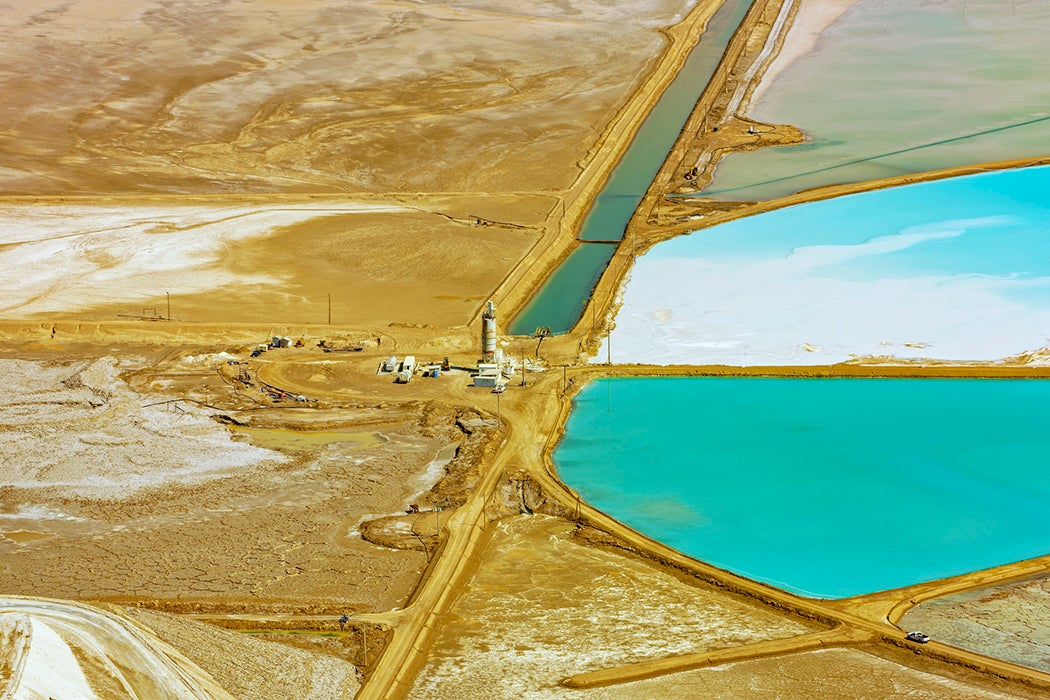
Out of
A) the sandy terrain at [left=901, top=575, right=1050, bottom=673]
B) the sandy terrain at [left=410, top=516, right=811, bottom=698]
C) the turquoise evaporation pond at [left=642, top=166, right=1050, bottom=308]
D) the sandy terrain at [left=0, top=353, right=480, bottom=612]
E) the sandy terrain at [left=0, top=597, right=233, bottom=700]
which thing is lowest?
the sandy terrain at [left=410, top=516, right=811, bottom=698]

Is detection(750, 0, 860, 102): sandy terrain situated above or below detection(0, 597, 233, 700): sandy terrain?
above

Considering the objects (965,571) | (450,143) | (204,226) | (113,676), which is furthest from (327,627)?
(450,143)

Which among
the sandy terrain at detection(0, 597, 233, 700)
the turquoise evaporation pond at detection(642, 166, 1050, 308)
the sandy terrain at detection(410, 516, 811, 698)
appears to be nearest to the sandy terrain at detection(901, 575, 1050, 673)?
the sandy terrain at detection(410, 516, 811, 698)

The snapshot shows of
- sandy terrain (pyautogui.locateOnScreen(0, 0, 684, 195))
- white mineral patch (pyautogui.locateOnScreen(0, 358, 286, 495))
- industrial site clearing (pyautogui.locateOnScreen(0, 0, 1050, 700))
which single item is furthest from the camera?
sandy terrain (pyautogui.locateOnScreen(0, 0, 684, 195))

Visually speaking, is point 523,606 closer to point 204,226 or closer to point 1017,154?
point 204,226

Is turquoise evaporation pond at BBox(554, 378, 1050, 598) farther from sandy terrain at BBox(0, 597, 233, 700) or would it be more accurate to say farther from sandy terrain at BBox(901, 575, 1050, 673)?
sandy terrain at BBox(0, 597, 233, 700)

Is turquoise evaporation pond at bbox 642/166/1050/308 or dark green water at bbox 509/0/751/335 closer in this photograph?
dark green water at bbox 509/0/751/335

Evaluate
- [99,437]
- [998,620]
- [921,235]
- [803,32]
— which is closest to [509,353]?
[99,437]
